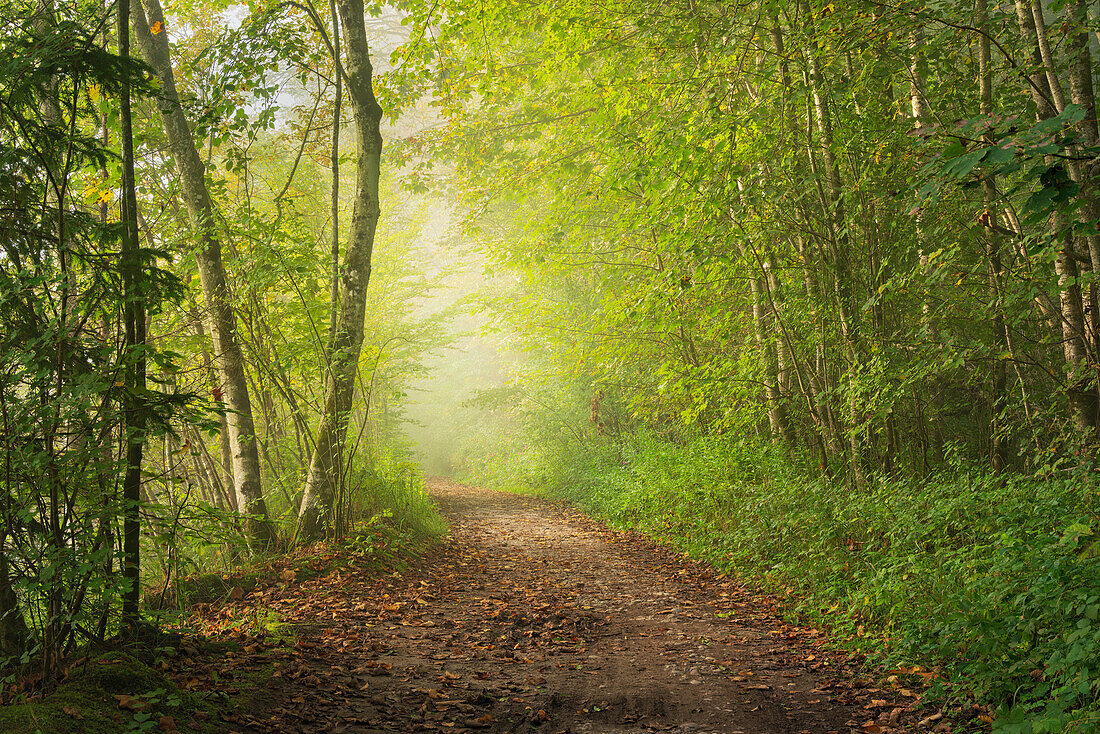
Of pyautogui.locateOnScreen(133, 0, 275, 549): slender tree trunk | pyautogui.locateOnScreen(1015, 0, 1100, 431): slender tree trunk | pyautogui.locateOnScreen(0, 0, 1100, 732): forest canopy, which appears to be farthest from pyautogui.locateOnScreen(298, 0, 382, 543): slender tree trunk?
pyautogui.locateOnScreen(1015, 0, 1100, 431): slender tree trunk

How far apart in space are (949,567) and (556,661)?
287 cm

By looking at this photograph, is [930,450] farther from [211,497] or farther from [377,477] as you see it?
[211,497]

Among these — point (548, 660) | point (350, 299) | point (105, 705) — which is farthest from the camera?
point (350, 299)

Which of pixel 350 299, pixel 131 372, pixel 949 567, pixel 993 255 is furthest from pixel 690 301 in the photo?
pixel 131 372

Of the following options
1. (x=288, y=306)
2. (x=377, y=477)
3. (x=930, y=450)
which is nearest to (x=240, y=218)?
(x=288, y=306)

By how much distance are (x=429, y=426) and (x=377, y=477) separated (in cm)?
2526

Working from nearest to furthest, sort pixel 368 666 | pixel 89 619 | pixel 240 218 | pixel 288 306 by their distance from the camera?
pixel 89 619 → pixel 368 666 → pixel 240 218 → pixel 288 306

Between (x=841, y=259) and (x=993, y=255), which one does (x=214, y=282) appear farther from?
(x=993, y=255)

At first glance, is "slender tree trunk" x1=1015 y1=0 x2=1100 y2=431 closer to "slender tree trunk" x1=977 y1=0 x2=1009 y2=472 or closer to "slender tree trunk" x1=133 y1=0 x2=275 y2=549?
"slender tree trunk" x1=977 y1=0 x2=1009 y2=472

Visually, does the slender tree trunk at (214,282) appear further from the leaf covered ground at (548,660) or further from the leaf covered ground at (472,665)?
the leaf covered ground at (548,660)

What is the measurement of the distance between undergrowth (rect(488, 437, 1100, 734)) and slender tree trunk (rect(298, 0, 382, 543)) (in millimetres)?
4757

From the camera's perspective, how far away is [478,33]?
10.3 meters

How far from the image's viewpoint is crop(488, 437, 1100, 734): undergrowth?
3125 mm

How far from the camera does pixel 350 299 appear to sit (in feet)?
25.5
